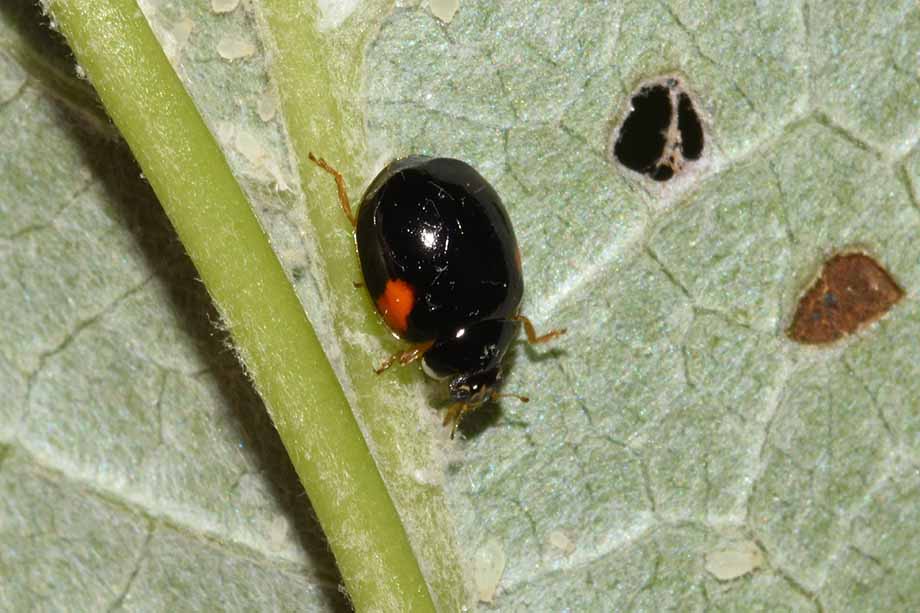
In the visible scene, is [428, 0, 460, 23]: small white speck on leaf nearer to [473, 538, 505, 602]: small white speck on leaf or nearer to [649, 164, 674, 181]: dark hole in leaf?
[649, 164, 674, 181]: dark hole in leaf

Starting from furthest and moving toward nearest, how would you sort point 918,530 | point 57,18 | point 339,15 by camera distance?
point 918,530
point 339,15
point 57,18

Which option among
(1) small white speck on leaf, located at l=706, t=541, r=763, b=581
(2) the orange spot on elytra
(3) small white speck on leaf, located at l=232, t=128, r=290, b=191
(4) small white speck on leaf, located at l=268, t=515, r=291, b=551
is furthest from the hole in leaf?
(4) small white speck on leaf, located at l=268, t=515, r=291, b=551

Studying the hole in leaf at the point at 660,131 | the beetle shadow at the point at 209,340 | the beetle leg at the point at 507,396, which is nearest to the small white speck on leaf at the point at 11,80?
the beetle shadow at the point at 209,340

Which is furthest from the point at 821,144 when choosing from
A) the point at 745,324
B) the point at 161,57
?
the point at 161,57

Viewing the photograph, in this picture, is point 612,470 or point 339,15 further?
point 612,470

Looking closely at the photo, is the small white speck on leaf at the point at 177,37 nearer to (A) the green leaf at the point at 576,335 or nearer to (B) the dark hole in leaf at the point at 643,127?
(A) the green leaf at the point at 576,335

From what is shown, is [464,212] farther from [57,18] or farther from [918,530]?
[918,530]
